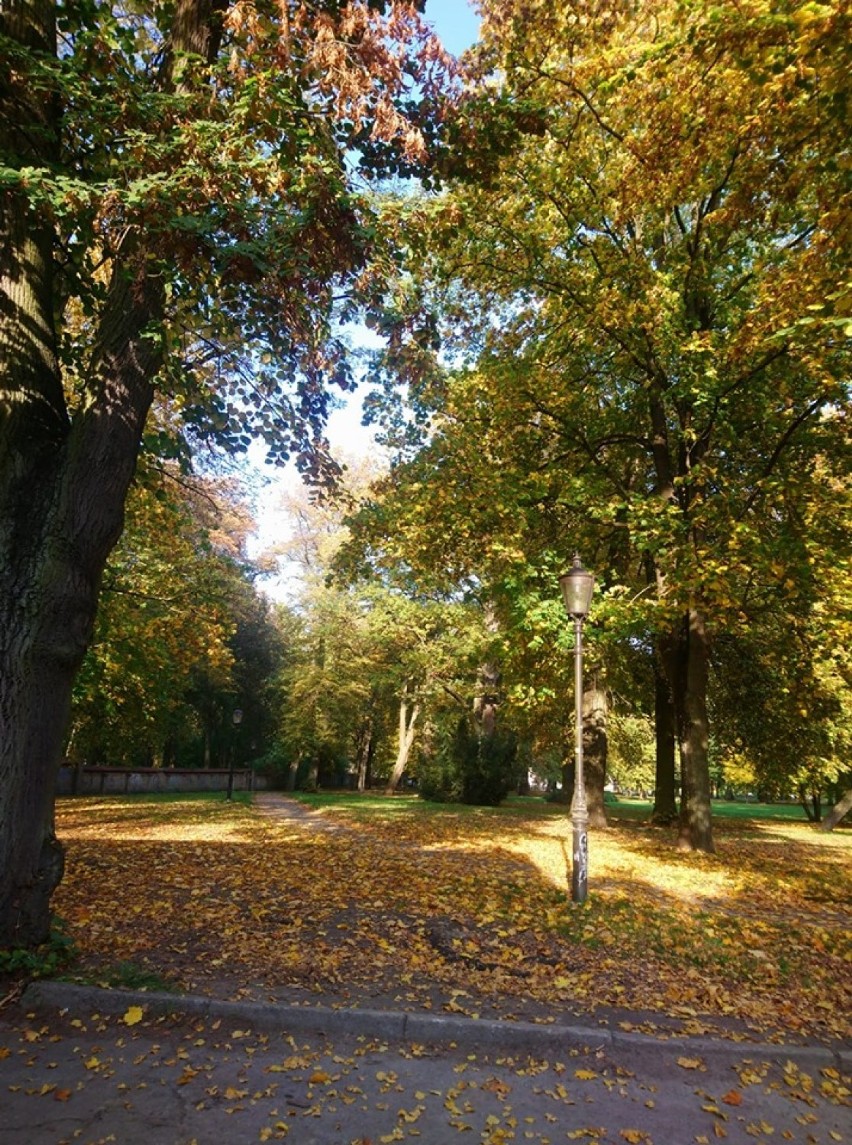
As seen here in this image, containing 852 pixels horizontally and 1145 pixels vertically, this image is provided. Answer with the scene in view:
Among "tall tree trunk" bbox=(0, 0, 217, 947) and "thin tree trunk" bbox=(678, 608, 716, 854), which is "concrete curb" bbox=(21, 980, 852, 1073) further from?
"thin tree trunk" bbox=(678, 608, 716, 854)

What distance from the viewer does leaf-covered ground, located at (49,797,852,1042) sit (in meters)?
5.00

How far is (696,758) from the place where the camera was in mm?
12039

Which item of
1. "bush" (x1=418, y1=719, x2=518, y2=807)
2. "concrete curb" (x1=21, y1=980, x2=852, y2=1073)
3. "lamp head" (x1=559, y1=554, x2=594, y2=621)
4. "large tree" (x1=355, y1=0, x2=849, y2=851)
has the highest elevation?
"large tree" (x1=355, y1=0, x2=849, y2=851)

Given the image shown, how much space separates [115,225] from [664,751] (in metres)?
17.4

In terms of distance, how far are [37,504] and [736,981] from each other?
6.81m

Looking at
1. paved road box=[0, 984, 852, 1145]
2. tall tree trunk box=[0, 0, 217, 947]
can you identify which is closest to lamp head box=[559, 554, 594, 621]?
paved road box=[0, 984, 852, 1145]

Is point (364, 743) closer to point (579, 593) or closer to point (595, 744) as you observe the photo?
point (595, 744)

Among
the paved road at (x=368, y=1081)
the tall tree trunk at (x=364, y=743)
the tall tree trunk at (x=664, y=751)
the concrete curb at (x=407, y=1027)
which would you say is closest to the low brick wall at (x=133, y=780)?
the tall tree trunk at (x=364, y=743)

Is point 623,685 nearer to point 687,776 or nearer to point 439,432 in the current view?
point 687,776

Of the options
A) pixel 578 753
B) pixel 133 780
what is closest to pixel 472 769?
pixel 133 780

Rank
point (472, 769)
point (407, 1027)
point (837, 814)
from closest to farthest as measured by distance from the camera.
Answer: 1. point (407, 1027)
2. point (472, 769)
3. point (837, 814)

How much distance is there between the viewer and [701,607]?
396 inches

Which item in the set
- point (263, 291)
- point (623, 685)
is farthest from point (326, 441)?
point (623, 685)

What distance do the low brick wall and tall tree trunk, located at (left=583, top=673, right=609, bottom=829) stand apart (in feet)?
54.9
